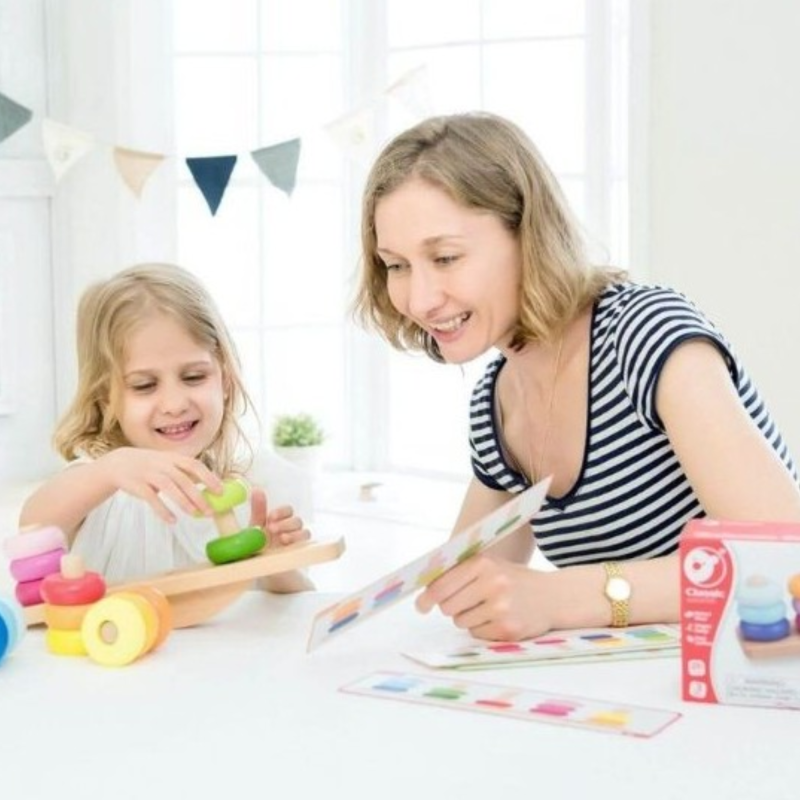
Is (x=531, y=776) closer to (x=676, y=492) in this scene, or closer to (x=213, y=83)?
(x=676, y=492)

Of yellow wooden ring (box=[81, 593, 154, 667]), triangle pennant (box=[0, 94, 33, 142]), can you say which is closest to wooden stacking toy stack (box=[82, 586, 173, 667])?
yellow wooden ring (box=[81, 593, 154, 667])

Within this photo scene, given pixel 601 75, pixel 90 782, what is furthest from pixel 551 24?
pixel 90 782

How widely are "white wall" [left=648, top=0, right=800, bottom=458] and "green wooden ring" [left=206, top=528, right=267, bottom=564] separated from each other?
2091 millimetres

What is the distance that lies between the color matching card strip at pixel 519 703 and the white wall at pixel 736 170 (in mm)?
2241

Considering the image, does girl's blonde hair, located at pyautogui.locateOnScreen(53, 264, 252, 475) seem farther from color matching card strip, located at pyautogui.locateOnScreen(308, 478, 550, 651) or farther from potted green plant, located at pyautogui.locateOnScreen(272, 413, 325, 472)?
Result: potted green plant, located at pyautogui.locateOnScreen(272, 413, 325, 472)

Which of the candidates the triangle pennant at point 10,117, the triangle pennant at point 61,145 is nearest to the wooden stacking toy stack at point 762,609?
the triangle pennant at point 61,145

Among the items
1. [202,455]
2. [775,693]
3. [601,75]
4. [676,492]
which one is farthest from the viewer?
[601,75]

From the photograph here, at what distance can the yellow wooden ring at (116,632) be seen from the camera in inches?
57.6

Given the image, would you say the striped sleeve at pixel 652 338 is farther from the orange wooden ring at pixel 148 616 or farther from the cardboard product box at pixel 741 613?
the orange wooden ring at pixel 148 616

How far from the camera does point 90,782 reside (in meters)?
1.14

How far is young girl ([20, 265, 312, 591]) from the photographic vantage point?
2117 millimetres

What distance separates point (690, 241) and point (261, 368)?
151cm

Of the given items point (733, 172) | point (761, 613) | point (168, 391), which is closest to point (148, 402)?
point (168, 391)

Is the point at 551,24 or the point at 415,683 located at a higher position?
the point at 551,24
